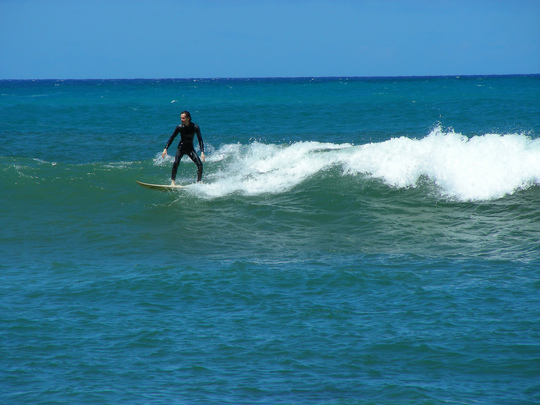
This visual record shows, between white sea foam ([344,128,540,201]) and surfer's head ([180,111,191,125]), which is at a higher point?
surfer's head ([180,111,191,125])

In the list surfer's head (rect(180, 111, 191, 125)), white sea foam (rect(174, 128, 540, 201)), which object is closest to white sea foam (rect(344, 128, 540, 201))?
white sea foam (rect(174, 128, 540, 201))

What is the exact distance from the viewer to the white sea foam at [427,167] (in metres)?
12.2

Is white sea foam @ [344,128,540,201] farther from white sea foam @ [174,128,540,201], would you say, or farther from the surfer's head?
the surfer's head

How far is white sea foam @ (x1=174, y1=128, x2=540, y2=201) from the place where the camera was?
12219 mm

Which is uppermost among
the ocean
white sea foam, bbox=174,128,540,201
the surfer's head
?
the surfer's head

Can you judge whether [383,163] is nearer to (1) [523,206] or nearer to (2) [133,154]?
(1) [523,206]

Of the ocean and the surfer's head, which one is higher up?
the surfer's head

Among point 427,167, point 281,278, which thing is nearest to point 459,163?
point 427,167

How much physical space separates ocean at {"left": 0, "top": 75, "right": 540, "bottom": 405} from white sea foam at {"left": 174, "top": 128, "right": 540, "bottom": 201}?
4 centimetres

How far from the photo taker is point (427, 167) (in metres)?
13.1

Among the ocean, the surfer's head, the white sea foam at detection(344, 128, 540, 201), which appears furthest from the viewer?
the white sea foam at detection(344, 128, 540, 201)

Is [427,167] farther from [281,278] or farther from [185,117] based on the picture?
[281,278]

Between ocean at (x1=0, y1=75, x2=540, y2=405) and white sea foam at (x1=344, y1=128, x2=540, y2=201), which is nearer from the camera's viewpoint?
ocean at (x1=0, y1=75, x2=540, y2=405)

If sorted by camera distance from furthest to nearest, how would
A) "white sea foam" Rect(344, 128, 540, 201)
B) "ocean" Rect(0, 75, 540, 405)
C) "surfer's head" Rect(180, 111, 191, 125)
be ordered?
"white sea foam" Rect(344, 128, 540, 201), "surfer's head" Rect(180, 111, 191, 125), "ocean" Rect(0, 75, 540, 405)
